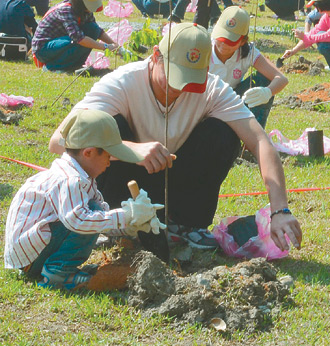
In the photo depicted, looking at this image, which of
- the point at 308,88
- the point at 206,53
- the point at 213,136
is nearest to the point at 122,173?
the point at 213,136

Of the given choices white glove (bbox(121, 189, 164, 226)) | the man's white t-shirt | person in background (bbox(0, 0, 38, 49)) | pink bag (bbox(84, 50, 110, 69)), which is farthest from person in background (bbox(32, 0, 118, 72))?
white glove (bbox(121, 189, 164, 226))

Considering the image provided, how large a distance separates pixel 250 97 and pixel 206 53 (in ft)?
6.42

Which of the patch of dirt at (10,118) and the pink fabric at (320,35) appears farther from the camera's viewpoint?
the pink fabric at (320,35)

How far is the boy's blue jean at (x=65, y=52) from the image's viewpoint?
809cm

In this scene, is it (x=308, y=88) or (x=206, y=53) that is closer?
(x=206, y=53)

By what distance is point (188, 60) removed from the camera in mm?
2963

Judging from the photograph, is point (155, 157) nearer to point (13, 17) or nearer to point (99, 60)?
point (99, 60)

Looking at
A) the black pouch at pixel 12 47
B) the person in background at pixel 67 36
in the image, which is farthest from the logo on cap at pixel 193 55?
the black pouch at pixel 12 47

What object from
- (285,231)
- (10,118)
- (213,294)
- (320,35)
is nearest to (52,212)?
(213,294)

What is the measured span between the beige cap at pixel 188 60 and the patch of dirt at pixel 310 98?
4.48m

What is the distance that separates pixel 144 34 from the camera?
7305 mm

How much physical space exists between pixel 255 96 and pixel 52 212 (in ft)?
8.13

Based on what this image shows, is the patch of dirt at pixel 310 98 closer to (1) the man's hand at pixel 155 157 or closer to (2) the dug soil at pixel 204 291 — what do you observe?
(2) the dug soil at pixel 204 291

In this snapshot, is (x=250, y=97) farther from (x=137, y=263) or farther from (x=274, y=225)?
(x=137, y=263)
